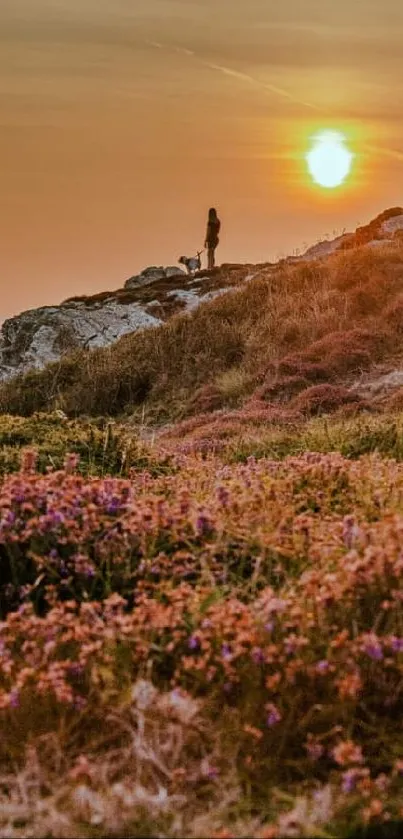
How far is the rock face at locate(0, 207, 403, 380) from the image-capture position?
37812 millimetres

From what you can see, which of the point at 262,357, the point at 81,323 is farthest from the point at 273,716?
the point at 81,323

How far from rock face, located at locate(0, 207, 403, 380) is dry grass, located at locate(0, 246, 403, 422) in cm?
608

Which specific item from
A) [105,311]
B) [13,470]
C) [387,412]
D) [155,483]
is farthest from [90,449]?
[105,311]

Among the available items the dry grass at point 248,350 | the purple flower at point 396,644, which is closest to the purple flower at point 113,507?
the purple flower at point 396,644

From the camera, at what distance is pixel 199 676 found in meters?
4.63

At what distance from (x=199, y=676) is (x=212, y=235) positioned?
57565 millimetres

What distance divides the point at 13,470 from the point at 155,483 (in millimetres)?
1647

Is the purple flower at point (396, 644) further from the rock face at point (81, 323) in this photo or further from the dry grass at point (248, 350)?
the rock face at point (81, 323)

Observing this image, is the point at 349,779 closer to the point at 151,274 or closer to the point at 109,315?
the point at 109,315

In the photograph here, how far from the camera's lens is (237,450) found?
12.2 m

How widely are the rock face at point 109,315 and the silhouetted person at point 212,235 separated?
12.3 meters

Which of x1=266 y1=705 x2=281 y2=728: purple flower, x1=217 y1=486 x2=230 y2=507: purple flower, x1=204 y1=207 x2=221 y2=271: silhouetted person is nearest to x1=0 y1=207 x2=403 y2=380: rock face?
x1=204 y1=207 x2=221 y2=271: silhouetted person

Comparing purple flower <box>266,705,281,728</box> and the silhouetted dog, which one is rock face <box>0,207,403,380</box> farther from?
purple flower <box>266,705,281,728</box>

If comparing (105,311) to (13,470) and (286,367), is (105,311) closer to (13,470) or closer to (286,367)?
(286,367)
